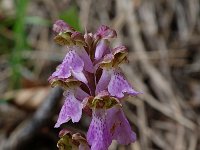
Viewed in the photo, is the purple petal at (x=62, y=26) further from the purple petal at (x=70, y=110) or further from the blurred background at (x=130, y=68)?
the blurred background at (x=130, y=68)

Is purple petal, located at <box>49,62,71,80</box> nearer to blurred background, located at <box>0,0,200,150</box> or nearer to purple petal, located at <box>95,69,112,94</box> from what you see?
purple petal, located at <box>95,69,112,94</box>

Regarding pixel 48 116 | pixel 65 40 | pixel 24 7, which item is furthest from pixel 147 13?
pixel 65 40

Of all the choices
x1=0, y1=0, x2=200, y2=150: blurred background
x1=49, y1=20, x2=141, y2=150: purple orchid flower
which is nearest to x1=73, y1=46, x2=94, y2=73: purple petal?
x1=49, y1=20, x2=141, y2=150: purple orchid flower

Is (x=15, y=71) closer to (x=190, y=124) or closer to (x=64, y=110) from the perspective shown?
(x=190, y=124)

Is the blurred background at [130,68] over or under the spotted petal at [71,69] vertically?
over

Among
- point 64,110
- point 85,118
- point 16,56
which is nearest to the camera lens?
point 64,110

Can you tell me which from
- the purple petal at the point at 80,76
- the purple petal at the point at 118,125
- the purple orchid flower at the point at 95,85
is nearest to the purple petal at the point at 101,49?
the purple orchid flower at the point at 95,85
